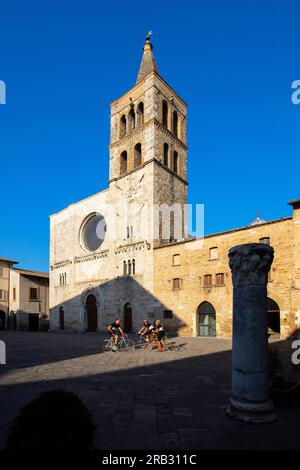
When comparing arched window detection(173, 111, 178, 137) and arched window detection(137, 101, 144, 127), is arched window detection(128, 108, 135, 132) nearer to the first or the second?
arched window detection(137, 101, 144, 127)

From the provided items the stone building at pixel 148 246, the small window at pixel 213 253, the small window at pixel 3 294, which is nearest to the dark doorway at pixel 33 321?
the small window at pixel 3 294

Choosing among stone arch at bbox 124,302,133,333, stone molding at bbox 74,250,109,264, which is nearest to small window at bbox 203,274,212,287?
stone arch at bbox 124,302,133,333

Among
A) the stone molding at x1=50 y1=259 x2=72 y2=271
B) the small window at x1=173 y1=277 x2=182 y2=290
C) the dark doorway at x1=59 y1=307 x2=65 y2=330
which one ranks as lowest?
the dark doorway at x1=59 y1=307 x2=65 y2=330

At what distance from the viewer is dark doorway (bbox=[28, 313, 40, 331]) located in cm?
3962

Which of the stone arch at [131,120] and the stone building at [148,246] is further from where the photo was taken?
the stone arch at [131,120]

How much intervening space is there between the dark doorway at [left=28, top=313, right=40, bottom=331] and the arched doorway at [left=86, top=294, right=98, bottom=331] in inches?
484

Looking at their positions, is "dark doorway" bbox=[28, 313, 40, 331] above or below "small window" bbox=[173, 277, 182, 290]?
below

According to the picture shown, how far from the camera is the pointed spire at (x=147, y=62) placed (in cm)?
3296

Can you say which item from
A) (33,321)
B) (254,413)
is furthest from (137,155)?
(254,413)

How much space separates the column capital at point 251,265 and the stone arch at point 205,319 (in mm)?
17528

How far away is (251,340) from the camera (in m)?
5.42

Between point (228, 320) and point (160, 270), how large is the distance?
673 centimetres

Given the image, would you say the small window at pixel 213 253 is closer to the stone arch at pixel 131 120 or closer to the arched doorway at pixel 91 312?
Answer: the arched doorway at pixel 91 312

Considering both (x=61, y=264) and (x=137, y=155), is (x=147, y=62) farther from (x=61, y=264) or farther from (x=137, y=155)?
(x=61, y=264)
